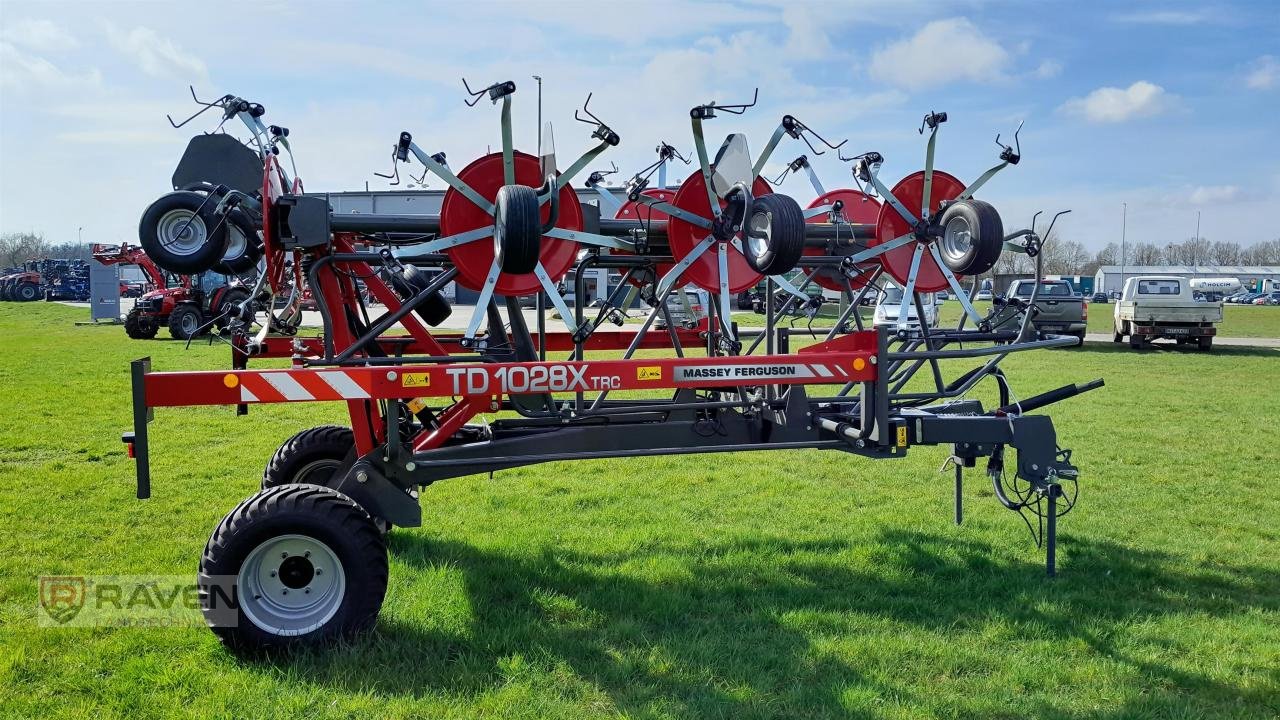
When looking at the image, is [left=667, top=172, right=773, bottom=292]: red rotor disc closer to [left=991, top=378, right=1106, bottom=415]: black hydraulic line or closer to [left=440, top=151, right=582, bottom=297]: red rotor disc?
[left=440, top=151, right=582, bottom=297]: red rotor disc

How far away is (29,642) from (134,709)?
1.11 meters

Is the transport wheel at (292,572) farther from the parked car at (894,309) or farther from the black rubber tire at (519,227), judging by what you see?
the parked car at (894,309)

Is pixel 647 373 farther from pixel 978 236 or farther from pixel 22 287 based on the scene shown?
pixel 22 287

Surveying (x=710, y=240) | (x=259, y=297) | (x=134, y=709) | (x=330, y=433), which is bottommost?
(x=134, y=709)

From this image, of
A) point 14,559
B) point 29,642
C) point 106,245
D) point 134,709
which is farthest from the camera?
point 106,245

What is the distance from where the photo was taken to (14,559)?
20.1 feet

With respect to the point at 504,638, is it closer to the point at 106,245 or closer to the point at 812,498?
the point at 812,498

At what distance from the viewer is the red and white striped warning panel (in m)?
4.55

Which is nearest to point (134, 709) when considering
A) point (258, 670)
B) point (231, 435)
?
point (258, 670)

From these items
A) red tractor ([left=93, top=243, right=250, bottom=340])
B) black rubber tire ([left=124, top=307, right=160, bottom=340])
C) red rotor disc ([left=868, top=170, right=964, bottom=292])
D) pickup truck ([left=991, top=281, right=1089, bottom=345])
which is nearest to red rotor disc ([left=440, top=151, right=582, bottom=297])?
red rotor disc ([left=868, top=170, right=964, bottom=292])

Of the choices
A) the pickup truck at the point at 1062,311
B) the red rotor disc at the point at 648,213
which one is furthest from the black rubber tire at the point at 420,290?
the pickup truck at the point at 1062,311

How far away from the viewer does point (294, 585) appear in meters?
4.80

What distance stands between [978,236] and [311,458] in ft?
15.4

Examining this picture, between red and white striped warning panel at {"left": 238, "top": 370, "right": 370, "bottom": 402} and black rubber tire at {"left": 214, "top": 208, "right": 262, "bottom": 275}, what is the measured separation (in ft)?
4.16
